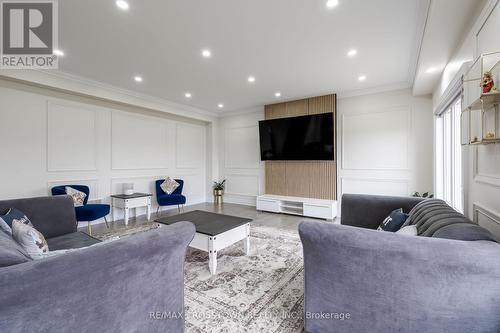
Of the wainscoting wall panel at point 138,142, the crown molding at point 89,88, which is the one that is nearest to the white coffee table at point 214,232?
the wainscoting wall panel at point 138,142

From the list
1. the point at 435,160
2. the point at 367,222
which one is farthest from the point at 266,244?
the point at 435,160

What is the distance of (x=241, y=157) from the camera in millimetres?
6555

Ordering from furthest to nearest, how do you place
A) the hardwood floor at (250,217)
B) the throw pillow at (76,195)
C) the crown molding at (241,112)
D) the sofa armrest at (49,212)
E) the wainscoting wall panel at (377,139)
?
1. the crown molding at (241,112)
2. the wainscoting wall panel at (377,139)
3. the hardwood floor at (250,217)
4. the throw pillow at (76,195)
5. the sofa armrest at (49,212)

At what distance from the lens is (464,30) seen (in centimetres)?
222

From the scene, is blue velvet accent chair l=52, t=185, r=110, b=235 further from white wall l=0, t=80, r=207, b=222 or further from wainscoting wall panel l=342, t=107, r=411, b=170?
wainscoting wall panel l=342, t=107, r=411, b=170

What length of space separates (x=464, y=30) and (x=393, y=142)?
2564 millimetres

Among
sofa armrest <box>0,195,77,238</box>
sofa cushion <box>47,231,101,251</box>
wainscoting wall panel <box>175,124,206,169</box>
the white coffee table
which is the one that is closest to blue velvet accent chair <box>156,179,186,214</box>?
wainscoting wall panel <box>175,124,206,169</box>

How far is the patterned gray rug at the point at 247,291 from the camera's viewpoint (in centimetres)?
170

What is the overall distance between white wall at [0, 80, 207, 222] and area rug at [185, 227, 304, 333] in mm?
2938

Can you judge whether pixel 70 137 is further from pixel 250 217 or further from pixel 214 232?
pixel 250 217

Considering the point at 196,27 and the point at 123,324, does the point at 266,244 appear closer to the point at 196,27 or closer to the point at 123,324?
the point at 123,324

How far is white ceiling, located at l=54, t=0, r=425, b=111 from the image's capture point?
2.26 m

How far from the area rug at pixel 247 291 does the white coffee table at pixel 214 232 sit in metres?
0.18

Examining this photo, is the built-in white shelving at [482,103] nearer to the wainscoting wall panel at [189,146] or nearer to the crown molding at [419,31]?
the crown molding at [419,31]
